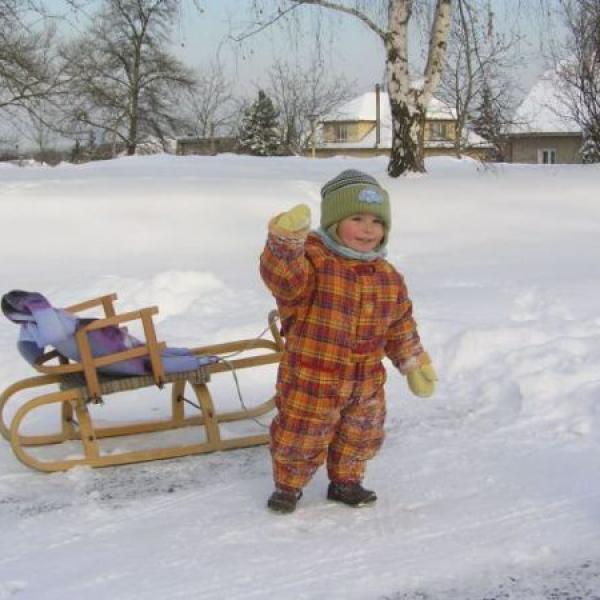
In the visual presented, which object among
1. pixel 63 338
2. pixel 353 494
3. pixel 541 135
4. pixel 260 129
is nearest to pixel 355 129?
pixel 260 129

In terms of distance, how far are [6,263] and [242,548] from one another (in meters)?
5.81

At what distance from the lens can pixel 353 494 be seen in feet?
12.0

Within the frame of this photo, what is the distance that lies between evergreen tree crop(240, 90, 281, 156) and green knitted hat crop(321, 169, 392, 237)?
4722 centimetres

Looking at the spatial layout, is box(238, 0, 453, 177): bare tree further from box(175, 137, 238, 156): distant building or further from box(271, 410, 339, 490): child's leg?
box(175, 137, 238, 156): distant building

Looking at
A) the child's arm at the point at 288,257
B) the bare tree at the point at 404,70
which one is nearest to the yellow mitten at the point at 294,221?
the child's arm at the point at 288,257

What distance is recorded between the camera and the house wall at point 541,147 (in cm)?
4575

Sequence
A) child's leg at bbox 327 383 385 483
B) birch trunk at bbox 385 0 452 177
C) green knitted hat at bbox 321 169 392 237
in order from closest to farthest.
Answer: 1. green knitted hat at bbox 321 169 392 237
2. child's leg at bbox 327 383 385 483
3. birch trunk at bbox 385 0 452 177

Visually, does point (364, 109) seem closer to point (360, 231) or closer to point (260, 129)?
point (260, 129)

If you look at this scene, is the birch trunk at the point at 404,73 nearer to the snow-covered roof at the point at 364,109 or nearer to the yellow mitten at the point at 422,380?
the yellow mitten at the point at 422,380

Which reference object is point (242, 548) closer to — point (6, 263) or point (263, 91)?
point (6, 263)

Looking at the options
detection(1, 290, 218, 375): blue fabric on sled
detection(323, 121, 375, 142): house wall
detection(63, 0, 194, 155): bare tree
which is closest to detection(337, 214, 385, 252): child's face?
detection(1, 290, 218, 375): blue fabric on sled

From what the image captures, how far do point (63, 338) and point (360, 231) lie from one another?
1.60 meters

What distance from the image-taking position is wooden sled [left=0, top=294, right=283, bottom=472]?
4.18m

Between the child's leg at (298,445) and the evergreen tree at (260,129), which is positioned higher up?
the evergreen tree at (260,129)
